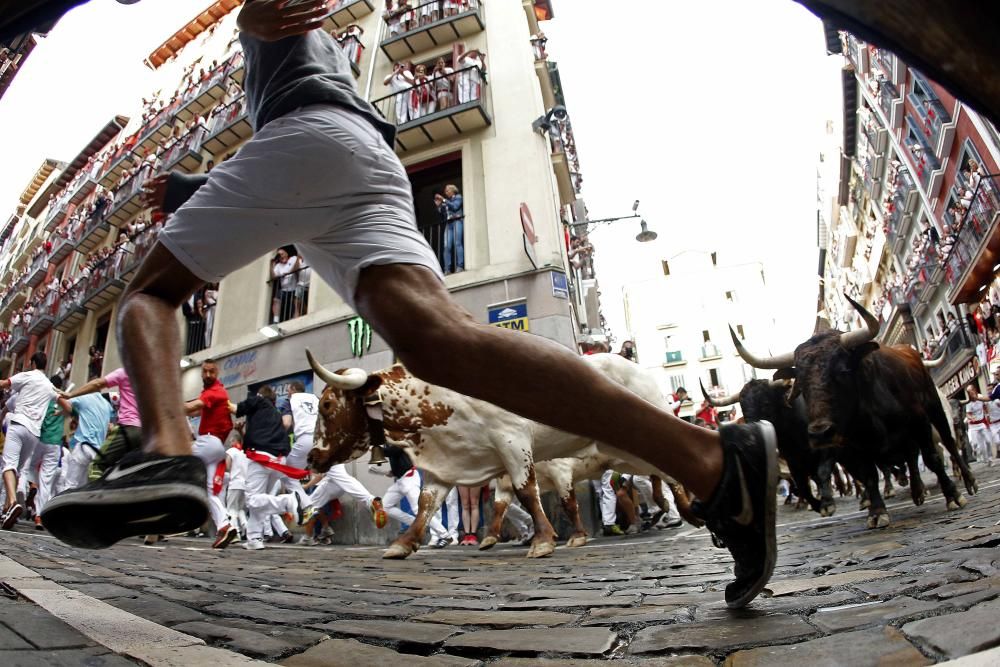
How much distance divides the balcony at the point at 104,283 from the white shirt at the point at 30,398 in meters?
15.4

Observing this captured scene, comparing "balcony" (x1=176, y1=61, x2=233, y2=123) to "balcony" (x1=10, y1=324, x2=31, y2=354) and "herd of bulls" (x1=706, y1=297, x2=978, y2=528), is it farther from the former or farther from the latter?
"herd of bulls" (x1=706, y1=297, x2=978, y2=528)

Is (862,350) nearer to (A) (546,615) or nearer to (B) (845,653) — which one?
(A) (546,615)

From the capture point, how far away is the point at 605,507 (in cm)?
901

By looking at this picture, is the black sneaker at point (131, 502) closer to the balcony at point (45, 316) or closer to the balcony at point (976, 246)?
the balcony at point (976, 246)

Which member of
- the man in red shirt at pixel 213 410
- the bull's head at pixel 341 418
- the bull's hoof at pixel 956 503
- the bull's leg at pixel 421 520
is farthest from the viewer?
the man in red shirt at pixel 213 410

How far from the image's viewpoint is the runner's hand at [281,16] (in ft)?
6.26

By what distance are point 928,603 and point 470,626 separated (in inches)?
44.1

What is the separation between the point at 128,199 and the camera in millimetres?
23016

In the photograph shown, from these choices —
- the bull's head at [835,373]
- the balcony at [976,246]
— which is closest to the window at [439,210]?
the bull's head at [835,373]

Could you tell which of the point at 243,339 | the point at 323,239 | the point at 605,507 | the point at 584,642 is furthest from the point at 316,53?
the point at 243,339

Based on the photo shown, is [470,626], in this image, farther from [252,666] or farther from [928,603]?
[928,603]

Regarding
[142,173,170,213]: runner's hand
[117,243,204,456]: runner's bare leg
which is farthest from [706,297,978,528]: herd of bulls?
[142,173,170,213]: runner's hand

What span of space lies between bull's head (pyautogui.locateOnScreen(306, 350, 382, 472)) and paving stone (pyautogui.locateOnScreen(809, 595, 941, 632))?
516 cm

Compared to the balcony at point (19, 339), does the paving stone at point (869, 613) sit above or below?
below
